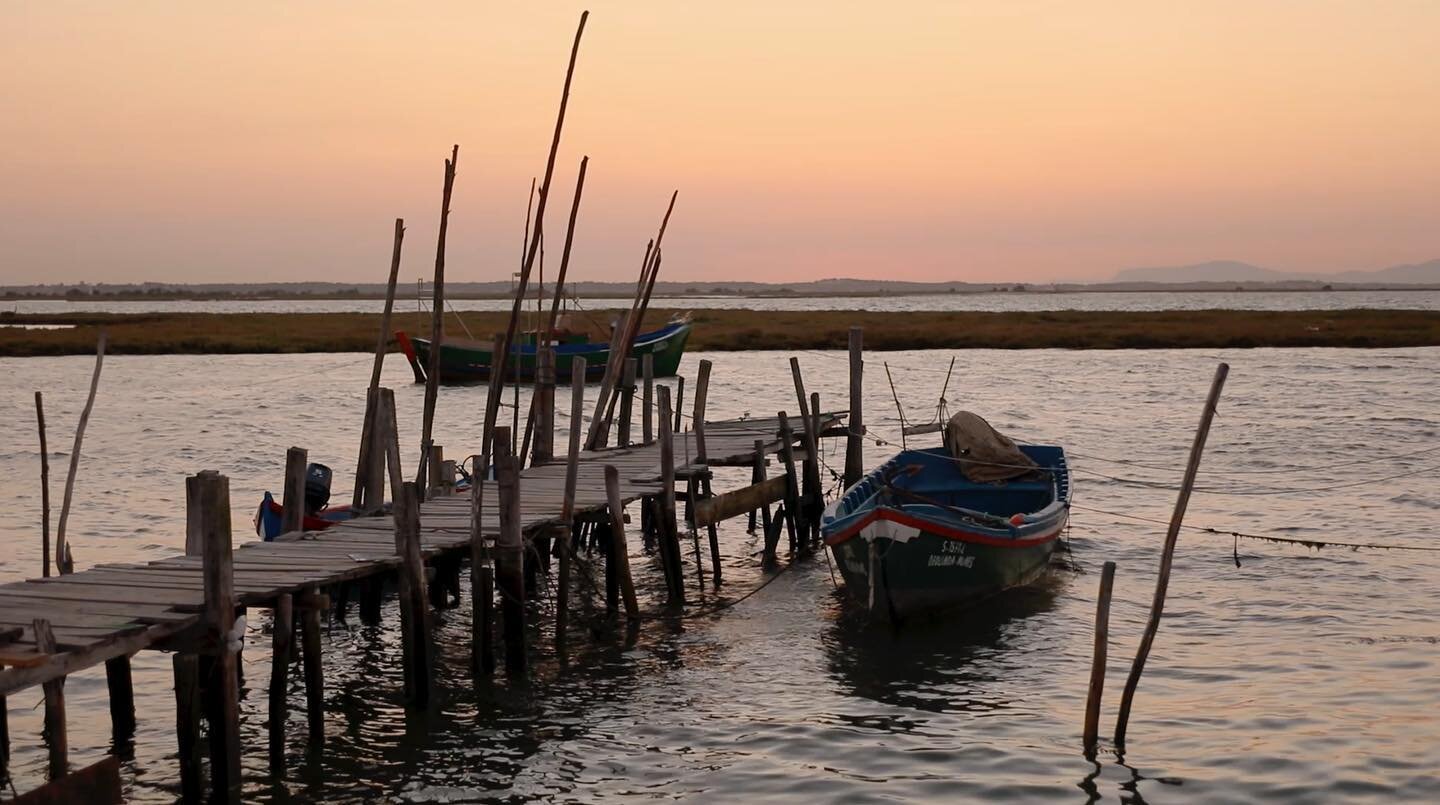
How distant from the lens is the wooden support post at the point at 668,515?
14211 millimetres

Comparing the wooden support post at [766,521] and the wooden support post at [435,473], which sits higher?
the wooden support post at [435,473]

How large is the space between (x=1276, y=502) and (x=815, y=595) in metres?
9.75

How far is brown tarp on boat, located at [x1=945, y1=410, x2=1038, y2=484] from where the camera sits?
17.3 metres

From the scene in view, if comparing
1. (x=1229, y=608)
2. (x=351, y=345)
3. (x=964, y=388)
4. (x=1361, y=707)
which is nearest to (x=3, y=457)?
(x=1229, y=608)

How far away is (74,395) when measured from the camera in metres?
40.1

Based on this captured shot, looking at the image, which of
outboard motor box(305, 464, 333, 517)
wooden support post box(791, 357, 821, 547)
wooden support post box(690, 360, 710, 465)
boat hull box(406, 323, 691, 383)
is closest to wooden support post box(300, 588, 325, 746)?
outboard motor box(305, 464, 333, 517)

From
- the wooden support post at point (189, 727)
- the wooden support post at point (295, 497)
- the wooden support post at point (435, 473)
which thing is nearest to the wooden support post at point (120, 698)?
the wooden support post at point (189, 727)

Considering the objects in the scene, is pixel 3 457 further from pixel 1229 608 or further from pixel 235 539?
pixel 1229 608

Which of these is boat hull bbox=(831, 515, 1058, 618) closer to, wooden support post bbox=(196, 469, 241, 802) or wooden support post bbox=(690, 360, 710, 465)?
wooden support post bbox=(690, 360, 710, 465)

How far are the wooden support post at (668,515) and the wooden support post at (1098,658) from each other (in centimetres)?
524

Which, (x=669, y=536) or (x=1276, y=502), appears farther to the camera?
(x=1276, y=502)

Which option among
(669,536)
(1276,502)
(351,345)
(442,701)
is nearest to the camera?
(442,701)

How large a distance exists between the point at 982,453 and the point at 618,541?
19.4ft

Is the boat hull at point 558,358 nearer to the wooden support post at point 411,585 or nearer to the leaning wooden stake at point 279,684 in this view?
the wooden support post at point 411,585
